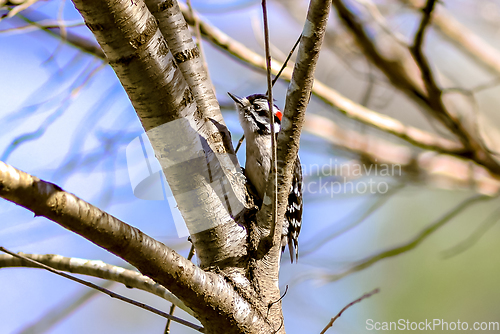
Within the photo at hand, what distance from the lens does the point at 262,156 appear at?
9.54ft

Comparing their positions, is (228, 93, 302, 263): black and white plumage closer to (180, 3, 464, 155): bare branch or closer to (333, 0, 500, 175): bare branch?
(180, 3, 464, 155): bare branch

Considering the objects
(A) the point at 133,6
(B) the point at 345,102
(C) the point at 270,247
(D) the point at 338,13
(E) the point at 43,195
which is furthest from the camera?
(B) the point at 345,102

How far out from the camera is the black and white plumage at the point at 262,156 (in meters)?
2.84

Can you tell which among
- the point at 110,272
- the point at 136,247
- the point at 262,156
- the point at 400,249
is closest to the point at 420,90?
the point at 400,249

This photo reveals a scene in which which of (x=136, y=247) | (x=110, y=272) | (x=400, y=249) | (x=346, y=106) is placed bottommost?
(x=136, y=247)

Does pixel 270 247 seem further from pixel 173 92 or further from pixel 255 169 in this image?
pixel 255 169

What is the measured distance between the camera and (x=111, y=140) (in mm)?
3496

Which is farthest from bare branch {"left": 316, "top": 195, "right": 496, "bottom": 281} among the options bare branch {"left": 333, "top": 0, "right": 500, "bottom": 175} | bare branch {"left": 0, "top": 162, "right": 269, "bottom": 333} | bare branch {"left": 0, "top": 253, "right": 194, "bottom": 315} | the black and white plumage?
bare branch {"left": 0, "top": 162, "right": 269, "bottom": 333}

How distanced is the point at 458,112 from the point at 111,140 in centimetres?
428

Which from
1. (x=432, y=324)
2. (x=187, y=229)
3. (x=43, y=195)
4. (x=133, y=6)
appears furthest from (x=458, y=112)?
(x=43, y=195)

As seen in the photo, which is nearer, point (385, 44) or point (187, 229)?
point (187, 229)

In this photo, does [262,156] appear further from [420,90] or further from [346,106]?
[420,90]

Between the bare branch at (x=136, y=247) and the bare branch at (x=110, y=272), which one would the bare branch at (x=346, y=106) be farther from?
the bare branch at (x=136, y=247)

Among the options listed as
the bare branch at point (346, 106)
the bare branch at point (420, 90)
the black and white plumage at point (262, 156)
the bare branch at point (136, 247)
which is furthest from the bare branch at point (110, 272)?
the bare branch at point (420, 90)
